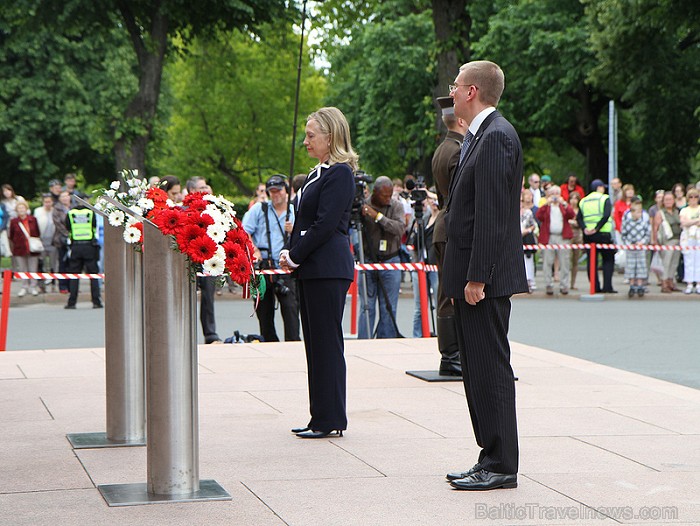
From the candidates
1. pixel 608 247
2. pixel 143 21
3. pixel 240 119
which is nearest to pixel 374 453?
pixel 608 247

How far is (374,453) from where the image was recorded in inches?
265

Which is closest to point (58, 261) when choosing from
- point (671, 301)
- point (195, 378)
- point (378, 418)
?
point (671, 301)

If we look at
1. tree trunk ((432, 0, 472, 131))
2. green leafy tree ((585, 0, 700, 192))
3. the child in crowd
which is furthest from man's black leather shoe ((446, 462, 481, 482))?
green leafy tree ((585, 0, 700, 192))

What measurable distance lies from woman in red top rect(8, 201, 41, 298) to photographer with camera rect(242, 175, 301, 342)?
953cm

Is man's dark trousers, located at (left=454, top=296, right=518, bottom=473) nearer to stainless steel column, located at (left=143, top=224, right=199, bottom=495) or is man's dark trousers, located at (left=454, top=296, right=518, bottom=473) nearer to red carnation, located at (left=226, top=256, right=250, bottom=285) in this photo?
red carnation, located at (left=226, top=256, right=250, bottom=285)

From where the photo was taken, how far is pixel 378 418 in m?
7.91

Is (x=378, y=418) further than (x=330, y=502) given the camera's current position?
Yes

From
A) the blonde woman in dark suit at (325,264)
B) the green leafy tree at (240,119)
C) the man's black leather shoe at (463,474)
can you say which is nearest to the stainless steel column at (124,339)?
the blonde woman in dark suit at (325,264)

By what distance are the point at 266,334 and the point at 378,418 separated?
17.0 feet

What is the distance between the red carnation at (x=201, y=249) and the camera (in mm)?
5488

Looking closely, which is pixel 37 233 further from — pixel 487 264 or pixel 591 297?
pixel 487 264

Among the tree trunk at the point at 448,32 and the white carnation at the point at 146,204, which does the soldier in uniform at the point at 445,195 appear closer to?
the white carnation at the point at 146,204

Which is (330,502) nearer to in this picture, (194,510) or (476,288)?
(194,510)

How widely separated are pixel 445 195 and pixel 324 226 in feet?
7.25
